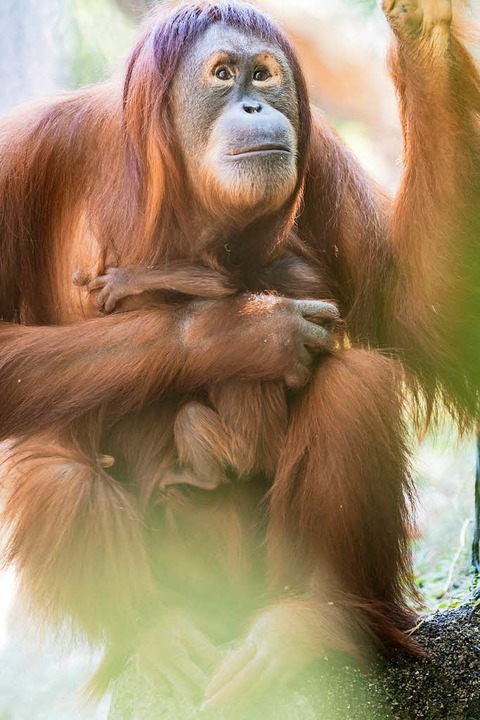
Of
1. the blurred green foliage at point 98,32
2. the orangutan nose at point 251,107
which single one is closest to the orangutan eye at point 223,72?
the orangutan nose at point 251,107

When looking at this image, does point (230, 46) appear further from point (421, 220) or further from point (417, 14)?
point (421, 220)

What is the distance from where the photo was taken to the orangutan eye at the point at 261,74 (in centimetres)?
232

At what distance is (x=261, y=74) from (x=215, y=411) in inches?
31.3

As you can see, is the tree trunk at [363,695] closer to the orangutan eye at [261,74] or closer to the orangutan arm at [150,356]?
the orangutan arm at [150,356]

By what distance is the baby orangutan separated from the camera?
87.9 inches

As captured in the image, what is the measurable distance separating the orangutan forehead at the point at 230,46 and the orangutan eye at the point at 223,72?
20mm

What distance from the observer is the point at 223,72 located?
2.30 m

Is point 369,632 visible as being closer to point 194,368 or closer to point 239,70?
point 194,368

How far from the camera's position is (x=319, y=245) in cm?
259

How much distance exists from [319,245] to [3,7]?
184 cm

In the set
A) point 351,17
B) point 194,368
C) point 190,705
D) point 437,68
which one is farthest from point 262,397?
point 351,17

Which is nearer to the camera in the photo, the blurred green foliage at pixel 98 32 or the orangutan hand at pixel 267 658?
the orangutan hand at pixel 267 658

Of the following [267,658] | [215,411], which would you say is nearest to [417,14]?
[215,411]

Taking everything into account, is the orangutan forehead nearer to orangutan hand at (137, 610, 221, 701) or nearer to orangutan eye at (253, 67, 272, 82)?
orangutan eye at (253, 67, 272, 82)
